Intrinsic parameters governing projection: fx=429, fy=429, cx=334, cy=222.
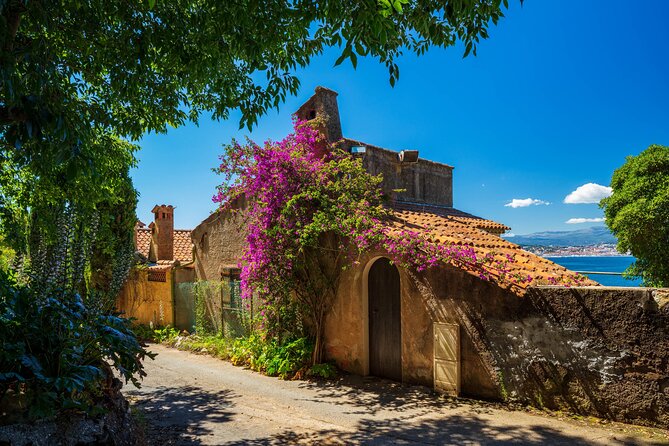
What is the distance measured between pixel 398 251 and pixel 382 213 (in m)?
1.41

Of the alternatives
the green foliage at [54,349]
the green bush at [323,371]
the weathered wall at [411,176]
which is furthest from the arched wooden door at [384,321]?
the green foliage at [54,349]

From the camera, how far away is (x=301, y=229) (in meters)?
8.64

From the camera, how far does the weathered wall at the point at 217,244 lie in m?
11.9

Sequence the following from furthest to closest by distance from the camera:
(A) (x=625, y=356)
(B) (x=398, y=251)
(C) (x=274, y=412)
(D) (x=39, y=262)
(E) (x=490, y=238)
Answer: (E) (x=490, y=238) < (B) (x=398, y=251) < (C) (x=274, y=412) < (A) (x=625, y=356) < (D) (x=39, y=262)

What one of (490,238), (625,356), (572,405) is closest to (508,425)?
(572,405)

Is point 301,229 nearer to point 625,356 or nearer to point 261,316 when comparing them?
point 261,316

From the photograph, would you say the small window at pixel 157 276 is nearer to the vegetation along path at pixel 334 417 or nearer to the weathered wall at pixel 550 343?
the vegetation along path at pixel 334 417

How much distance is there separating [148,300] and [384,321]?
31.3 ft

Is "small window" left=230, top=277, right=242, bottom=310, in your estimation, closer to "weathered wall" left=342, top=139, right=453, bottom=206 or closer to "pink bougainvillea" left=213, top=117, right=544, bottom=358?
"pink bougainvillea" left=213, top=117, right=544, bottom=358

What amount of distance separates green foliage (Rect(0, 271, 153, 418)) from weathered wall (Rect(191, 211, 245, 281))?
21.7ft

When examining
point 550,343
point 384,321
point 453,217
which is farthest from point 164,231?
point 550,343

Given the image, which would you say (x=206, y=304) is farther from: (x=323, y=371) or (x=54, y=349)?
(x=54, y=349)

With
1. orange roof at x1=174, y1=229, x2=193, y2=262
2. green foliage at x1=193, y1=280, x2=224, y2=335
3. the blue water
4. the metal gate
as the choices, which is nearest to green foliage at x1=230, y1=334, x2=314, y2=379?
green foliage at x1=193, y1=280, x2=224, y2=335

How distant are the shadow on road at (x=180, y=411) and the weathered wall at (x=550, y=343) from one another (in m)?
3.40
